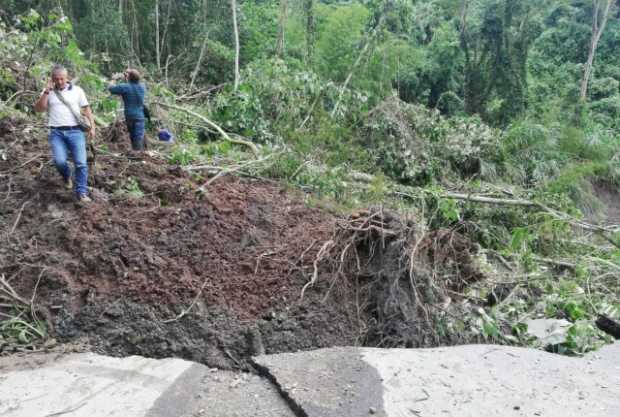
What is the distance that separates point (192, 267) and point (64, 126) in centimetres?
167

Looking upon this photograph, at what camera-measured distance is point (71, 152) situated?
444cm

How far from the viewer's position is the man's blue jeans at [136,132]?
5879 millimetres

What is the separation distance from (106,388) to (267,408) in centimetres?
93

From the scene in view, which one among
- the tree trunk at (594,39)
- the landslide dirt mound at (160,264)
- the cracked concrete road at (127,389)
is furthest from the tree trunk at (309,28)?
the cracked concrete road at (127,389)

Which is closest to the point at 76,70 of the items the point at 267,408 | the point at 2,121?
the point at 2,121

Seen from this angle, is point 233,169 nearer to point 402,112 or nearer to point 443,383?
point 443,383

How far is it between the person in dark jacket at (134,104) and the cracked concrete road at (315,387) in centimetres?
321

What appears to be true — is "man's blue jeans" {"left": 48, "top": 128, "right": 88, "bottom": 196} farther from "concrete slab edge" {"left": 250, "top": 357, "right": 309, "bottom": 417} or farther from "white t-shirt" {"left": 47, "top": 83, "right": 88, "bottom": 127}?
"concrete slab edge" {"left": 250, "top": 357, "right": 309, "bottom": 417}

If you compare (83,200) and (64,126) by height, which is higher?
(64,126)

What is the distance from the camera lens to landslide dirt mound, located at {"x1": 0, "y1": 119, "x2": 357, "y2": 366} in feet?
11.6

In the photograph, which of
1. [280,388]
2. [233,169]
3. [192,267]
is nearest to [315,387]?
[280,388]

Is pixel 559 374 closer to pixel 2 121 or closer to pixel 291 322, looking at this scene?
pixel 291 322

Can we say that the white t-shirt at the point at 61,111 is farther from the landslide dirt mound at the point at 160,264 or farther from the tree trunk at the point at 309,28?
the tree trunk at the point at 309,28

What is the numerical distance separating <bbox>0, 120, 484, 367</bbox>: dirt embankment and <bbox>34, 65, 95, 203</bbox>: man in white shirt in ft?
0.65
